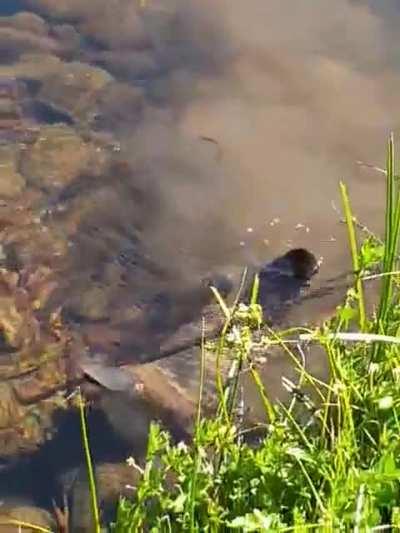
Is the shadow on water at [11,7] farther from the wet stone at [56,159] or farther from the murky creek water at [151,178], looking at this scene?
the wet stone at [56,159]

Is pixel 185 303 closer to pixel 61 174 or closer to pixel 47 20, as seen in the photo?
pixel 61 174

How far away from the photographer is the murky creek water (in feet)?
9.16

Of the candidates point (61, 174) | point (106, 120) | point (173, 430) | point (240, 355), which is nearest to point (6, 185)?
point (61, 174)

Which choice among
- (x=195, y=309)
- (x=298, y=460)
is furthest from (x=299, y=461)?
(x=195, y=309)

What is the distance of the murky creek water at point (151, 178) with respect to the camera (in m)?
2.79

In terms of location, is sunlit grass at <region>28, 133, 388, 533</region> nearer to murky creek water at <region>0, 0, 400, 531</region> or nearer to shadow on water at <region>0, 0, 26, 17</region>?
murky creek water at <region>0, 0, 400, 531</region>

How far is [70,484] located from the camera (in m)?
2.59

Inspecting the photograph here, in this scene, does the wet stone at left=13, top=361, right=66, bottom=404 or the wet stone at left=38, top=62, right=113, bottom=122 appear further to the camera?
the wet stone at left=38, top=62, right=113, bottom=122

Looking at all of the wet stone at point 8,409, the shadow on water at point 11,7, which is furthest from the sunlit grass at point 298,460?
the shadow on water at point 11,7

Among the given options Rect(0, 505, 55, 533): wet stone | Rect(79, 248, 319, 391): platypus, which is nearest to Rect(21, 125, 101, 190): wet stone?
Rect(79, 248, 319, 391): platypus

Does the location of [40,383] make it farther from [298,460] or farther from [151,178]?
[298,460]

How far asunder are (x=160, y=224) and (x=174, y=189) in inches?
6.5

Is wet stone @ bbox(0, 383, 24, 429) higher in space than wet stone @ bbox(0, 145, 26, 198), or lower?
lower

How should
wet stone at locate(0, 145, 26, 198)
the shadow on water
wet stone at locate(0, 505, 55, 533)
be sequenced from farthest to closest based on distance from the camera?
the shadow on water
wet stone at locate(0, 145, 26, 198)
wet stone at locate(0, 505, 55, 533)
